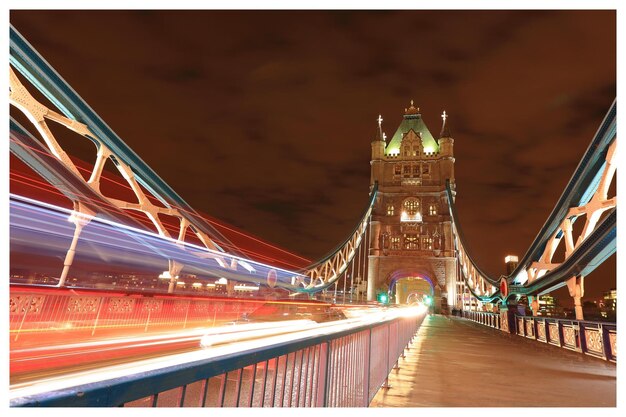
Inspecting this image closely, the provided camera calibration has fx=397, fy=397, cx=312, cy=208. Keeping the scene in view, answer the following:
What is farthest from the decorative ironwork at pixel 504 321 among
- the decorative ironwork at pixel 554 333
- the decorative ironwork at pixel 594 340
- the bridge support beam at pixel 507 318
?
the decorative ironwork at pixel 594 340

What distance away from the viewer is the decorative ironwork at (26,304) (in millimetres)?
6703

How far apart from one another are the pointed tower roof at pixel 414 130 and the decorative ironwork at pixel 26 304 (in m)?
61.2

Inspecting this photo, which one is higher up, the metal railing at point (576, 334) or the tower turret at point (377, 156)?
the tower turret at point (377, 156)

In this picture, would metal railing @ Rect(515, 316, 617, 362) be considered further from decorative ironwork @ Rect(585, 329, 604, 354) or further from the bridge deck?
the bridge deck

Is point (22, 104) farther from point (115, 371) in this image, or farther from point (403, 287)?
point (403, 287)

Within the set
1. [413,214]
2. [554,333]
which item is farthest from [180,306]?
[413,214]

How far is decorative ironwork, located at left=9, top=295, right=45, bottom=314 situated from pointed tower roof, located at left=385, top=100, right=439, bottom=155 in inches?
2408

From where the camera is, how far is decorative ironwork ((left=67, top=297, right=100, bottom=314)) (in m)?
8.12

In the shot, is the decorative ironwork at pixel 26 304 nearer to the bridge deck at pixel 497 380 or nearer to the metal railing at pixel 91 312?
the metal railing at pixel 91 312

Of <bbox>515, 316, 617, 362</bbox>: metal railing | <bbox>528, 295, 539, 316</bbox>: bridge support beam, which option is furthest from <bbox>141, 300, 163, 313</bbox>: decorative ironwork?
<bbox>528, 295, 539, 316</bbox>: bridge support beam

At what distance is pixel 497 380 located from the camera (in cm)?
598

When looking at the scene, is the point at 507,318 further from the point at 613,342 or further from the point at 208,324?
the point at 208,324

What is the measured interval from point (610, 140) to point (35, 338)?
17.5 meters
